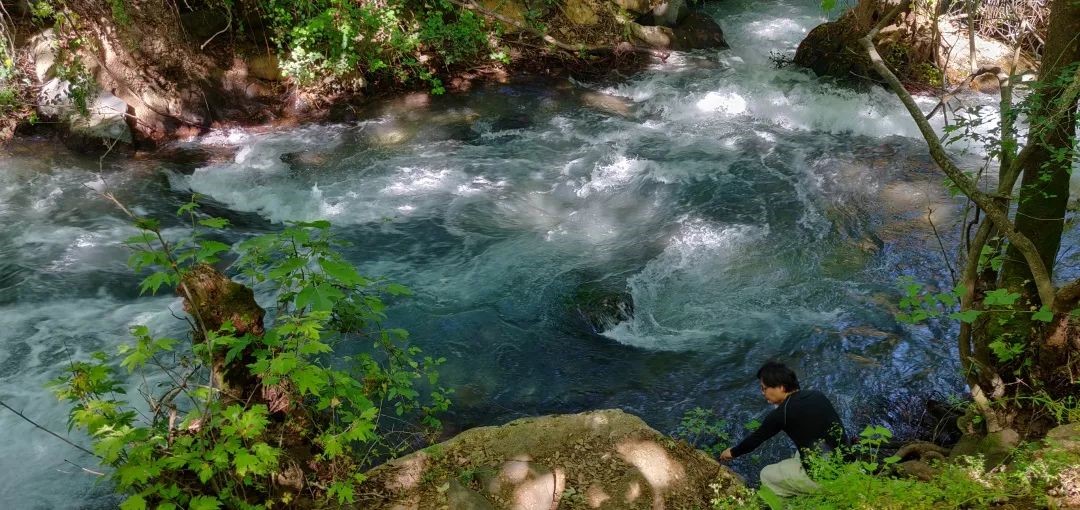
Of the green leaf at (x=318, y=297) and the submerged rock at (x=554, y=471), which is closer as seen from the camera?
the green leaf at (x=318, y=297)

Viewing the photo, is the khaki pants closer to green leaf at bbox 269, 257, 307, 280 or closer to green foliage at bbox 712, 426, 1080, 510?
green foliage at bbox 712, 426, 1080, 510

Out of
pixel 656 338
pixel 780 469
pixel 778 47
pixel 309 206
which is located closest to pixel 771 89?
pixel 778 47

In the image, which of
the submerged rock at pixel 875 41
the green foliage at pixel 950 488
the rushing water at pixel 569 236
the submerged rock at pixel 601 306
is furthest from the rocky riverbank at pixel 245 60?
the green foliage at pixel 950 488

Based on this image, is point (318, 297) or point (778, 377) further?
point (778, 377)

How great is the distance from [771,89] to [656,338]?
696 centimetres

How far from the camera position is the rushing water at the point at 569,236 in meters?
5.71

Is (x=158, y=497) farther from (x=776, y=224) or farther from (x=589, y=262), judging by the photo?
(x=776, y=224)

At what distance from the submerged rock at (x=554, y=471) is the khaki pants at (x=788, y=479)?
0.67 feet

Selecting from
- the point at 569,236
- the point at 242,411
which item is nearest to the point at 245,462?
the point at 242,411

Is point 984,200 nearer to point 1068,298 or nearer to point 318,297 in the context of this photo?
point 1068,298

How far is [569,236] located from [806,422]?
4.30 metres

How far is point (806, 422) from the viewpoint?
3.92 meters

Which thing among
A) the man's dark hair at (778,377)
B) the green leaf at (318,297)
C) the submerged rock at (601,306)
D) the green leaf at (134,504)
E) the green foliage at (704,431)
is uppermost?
the green leaf at (318,297)

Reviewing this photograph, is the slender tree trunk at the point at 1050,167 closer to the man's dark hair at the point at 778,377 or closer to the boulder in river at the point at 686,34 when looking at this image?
the man's dark hair at the point at 778,377
